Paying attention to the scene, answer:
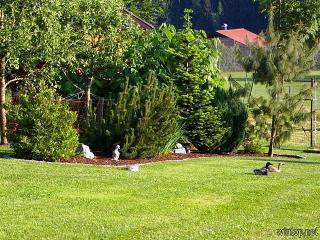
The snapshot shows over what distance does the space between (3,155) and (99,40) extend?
18.6 feet

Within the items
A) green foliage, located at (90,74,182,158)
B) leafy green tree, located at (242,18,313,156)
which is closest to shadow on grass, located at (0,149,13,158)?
green foliage, located at (90,74,182,158)

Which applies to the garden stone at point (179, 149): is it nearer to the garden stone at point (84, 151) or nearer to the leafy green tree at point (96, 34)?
the leafy green tree at point (96, 34)

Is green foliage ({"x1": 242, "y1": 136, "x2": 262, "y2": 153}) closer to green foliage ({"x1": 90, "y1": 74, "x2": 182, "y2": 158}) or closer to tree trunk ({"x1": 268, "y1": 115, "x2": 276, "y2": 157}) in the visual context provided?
tree trunk ({"x1": 268, "y1": 115, "x2": 276, "y2": 157})

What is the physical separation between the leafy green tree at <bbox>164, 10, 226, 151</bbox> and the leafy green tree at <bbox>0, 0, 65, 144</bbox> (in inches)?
137

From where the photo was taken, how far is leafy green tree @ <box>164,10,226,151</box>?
1909 centimetres

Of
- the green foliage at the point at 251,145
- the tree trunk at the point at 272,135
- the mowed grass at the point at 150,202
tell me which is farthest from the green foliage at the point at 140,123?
the green foliage at the point at 251,145

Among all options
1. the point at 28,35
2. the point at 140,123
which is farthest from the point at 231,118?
the point at 28,35

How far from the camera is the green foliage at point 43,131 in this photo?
1450cm

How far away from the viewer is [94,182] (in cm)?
1209

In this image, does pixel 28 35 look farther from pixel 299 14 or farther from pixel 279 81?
pixel 299 14

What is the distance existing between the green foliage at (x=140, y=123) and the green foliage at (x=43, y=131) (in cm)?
162

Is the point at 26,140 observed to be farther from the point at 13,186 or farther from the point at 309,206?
the point at 309,206

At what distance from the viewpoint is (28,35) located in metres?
17.8

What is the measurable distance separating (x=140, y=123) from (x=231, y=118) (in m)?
4.39
